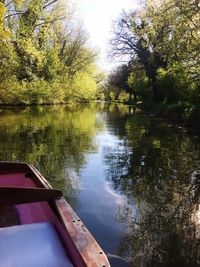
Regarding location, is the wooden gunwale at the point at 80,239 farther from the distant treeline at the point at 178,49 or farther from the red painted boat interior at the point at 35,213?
the distant treeline at the point at 178,49

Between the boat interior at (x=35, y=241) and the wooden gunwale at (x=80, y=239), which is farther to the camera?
the boat interior at (x=35, y=241)

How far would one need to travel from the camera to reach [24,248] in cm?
339

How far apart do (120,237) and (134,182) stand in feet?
11.2

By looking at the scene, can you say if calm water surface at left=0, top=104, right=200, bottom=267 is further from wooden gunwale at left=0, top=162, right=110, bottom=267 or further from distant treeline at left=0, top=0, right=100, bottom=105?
distant treeline at left=0, top=0, right=100, bottom=105

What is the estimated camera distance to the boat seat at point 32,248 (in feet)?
10.4

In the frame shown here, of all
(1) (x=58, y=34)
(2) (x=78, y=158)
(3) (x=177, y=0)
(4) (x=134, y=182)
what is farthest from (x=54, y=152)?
(1) (x=58, y=34)

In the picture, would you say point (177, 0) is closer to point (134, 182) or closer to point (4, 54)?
point (134, 182)

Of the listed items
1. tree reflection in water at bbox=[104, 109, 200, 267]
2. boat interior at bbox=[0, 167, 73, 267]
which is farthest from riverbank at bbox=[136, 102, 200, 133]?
boat interior at bbox=[0, 167, 73, 267]

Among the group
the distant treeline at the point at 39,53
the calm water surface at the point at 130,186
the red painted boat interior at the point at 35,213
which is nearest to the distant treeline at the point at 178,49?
the calm water surface at the point at 130,186

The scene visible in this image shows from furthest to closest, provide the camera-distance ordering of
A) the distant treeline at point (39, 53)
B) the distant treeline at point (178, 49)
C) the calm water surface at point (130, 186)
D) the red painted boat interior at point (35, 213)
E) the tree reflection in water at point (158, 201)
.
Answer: the distant treeline at point (39, 53)
the distant treeline at point (178, 49)
the calm water surface at point (130, 186)
the tree reflection in water at point (158, 201)
the red painted boat interior at point (35, 213)

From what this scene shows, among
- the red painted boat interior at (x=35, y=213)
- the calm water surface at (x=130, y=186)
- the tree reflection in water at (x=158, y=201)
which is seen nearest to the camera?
the red painted boat interior at (x=35, y=213)

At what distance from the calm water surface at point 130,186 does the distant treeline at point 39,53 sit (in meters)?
13.4

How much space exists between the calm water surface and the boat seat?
1154mm

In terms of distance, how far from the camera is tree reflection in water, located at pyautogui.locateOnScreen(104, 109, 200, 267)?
525 cm
